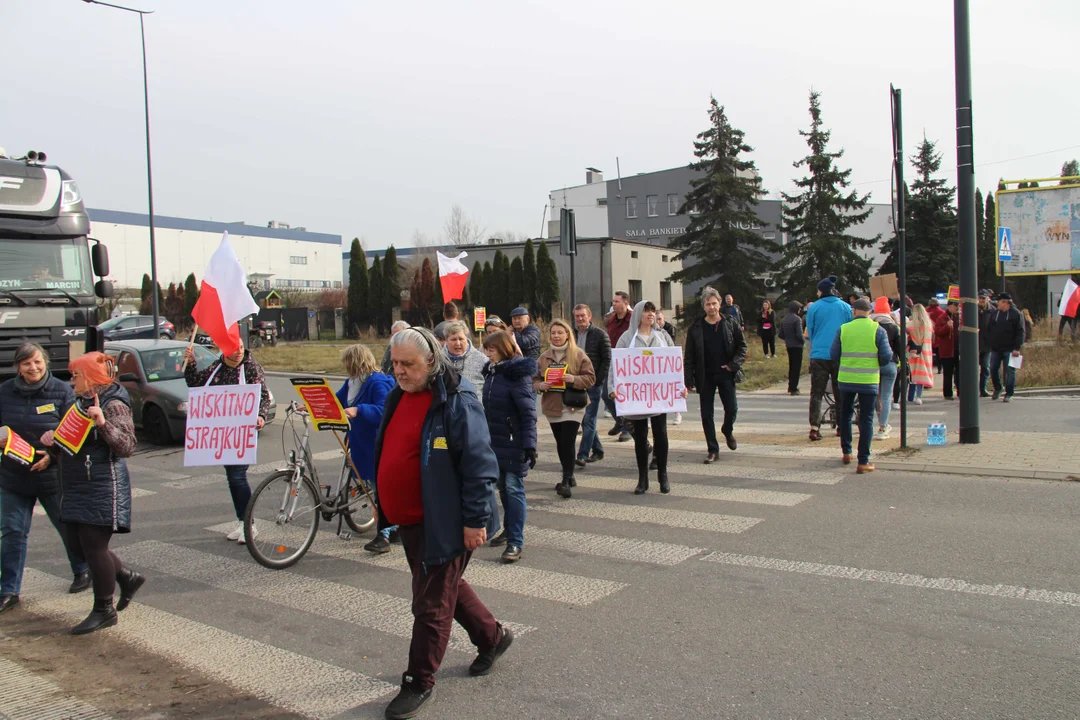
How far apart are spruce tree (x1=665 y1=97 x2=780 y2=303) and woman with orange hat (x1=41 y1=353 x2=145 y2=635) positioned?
38.3 metres

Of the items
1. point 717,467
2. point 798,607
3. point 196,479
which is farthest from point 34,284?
point 798,607

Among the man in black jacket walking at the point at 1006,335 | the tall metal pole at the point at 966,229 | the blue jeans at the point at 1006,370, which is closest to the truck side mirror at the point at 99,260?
the tall metal pole at the point at 966,229

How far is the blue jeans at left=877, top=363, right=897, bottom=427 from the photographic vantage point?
1087 centimetres

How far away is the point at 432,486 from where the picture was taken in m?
3.90

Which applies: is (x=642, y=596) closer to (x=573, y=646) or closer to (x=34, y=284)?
(x=573, y=646)

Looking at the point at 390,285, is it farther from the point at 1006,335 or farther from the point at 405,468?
the point at 405,468

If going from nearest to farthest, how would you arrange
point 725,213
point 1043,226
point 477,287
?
1. point 1043,226
2. point 725,213
3. point 477,287

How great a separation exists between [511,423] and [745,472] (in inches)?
150

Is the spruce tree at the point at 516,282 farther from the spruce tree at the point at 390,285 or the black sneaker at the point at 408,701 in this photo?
the black sneaker at the point at 408,701

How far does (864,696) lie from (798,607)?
1224 mm

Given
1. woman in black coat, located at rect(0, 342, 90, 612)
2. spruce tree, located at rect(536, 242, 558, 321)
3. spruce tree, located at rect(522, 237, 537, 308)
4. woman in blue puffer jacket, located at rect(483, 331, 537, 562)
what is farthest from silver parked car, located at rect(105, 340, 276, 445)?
spruce tree, located at rect(522, 237, 537, 308)

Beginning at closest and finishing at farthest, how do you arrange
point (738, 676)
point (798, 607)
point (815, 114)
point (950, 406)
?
1. point (738, 676)
2. point (798, 607)
3. point (950, 406)
4. point (815, 114)

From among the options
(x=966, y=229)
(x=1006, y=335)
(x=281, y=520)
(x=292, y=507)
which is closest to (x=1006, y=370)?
(x=1006, y=335)

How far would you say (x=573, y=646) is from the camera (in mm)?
4688
